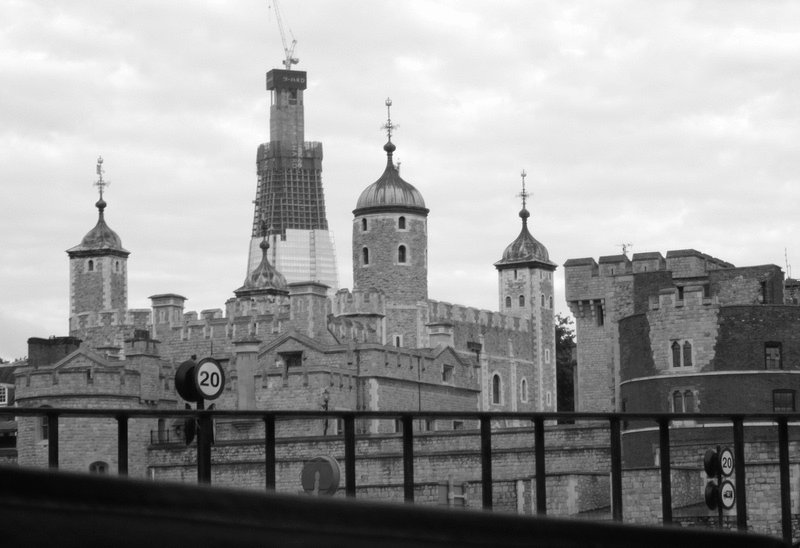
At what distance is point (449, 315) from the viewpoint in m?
81.5

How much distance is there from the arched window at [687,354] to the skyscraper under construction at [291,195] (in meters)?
120

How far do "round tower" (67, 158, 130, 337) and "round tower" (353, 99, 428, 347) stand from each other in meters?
16.7

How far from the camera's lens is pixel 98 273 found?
93312 mm

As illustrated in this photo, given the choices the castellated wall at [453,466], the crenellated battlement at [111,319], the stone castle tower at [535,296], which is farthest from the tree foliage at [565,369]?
the castellated wall at [453,466]

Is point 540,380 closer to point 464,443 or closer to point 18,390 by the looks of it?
point 18,390

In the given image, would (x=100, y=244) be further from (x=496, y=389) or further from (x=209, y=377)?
(x=209, y=377)

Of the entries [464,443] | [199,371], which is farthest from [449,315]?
[199,371]

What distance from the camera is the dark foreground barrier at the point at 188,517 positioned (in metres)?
2.19

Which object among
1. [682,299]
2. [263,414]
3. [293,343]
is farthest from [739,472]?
[293,343]

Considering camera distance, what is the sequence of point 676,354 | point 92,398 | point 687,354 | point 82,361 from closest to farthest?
point 687,354 → point 676,354 → point 92,398 → point 82,361

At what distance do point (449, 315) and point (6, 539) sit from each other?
79.4m

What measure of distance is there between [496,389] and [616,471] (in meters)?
76.0

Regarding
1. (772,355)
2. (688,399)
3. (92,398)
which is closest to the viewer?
(772,355)

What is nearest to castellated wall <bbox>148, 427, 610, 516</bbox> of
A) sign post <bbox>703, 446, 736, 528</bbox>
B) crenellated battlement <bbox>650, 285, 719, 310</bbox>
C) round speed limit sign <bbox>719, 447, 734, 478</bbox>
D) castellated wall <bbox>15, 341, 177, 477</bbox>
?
round speed limit sign <bbox>719, 447, 734, 478</bbox>
